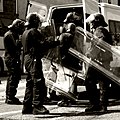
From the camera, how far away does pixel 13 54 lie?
982cm

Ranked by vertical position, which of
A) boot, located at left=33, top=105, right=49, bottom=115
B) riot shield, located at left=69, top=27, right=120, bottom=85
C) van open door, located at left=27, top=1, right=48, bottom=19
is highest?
van open door, located at left=27, top=1, right=48, bottom=19

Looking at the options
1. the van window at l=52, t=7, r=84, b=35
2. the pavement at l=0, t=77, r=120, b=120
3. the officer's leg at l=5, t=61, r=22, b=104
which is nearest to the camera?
the pavement at l=0, t=77, r=120, b=120

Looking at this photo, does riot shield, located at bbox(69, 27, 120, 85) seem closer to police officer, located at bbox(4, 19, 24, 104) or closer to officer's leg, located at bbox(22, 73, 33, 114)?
officer's leg, located at bbox(22, 73, 33, 114)

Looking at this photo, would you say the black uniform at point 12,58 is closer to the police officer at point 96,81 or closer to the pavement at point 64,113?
the pavement at point 64,113

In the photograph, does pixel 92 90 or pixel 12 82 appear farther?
pixel 12 82

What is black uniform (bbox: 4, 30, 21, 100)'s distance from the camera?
9711 mm

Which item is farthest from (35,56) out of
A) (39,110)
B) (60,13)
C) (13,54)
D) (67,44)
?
(60,13)

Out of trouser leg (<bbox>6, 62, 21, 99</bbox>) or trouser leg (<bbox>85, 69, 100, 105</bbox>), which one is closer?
trouser leg (<bbox>85, 69, 100, 105</bbox>)

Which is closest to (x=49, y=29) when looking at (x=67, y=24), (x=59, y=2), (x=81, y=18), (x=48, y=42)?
(x=67, y=24)

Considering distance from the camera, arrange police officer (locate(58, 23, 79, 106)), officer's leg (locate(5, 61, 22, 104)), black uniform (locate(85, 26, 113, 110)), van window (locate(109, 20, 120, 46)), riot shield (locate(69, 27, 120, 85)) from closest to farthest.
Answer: black uniform (locate(85, 26, 113, 110))
riot shield (locate(69, 27, 120, 85))
police officer (locate(58, 23, 79, 106))
officer's leg (locate(5, 61, 22, 104))
van window (locate(109, 20, 120, 46))

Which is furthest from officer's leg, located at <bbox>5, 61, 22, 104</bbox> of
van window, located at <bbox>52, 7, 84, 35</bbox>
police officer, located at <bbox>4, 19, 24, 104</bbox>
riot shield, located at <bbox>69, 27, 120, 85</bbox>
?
van window, located at <bbox>52, 7, 84, 35</bbox>

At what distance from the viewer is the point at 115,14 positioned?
1249cm

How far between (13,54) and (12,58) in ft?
0.32

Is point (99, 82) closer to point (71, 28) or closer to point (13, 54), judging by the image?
point (71, 28)
